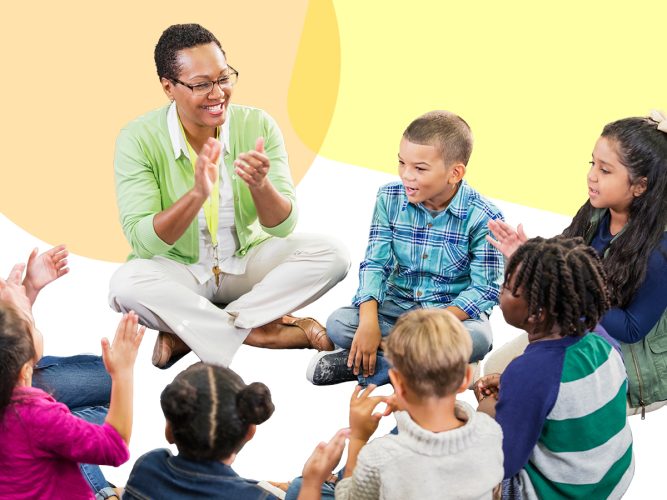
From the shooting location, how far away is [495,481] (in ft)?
8.07

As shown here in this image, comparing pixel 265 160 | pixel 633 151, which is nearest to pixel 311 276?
pixel 265 160

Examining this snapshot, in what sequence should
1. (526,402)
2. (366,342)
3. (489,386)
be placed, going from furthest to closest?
(366,342) < (489,386) < (526,402)

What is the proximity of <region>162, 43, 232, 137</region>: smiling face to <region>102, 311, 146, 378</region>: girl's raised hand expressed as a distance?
4.38 feet

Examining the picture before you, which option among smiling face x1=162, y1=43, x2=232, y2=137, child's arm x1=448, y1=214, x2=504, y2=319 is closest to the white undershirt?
smiling face x1=162, y1=43, x2=232, y2=137

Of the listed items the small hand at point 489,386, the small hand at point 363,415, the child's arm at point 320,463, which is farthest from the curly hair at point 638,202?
the child's arm at point 320,463

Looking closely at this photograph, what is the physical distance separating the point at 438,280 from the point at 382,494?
1.48 m

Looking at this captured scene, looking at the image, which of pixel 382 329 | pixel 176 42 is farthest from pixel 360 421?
pixel 176 42

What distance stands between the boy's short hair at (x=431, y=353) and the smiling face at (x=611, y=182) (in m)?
1.27

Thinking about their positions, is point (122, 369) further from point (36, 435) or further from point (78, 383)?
point (78, 383)

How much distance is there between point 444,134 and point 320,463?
1511 millimetres

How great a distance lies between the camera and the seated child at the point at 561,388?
2.68 meters

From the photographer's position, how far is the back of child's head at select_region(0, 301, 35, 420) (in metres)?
2.43

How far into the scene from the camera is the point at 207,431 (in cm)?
235

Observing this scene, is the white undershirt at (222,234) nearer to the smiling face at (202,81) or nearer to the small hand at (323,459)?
the smiling face at (202,81)
